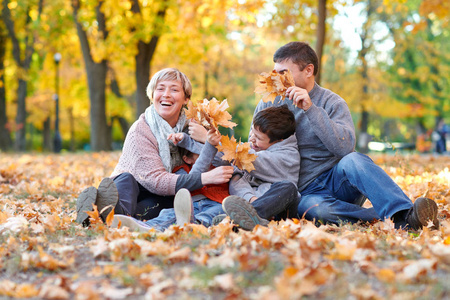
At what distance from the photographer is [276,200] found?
354 cm

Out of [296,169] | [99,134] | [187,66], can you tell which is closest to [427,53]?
[187,66]

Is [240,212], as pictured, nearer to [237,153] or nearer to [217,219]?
[217,219]

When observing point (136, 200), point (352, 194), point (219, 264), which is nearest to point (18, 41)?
point (136, 200)

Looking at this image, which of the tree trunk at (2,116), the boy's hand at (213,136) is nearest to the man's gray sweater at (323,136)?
the boy's hand at (213,136)

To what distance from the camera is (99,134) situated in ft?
49.2

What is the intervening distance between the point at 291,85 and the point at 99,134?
39.7 feet

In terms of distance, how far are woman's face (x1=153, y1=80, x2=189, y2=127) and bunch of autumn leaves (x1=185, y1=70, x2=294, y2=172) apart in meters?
0.33

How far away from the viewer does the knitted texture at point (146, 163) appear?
3879 mm

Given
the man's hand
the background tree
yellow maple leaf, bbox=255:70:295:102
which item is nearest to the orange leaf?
yellow maple leaf, bbox=255:70:295:102

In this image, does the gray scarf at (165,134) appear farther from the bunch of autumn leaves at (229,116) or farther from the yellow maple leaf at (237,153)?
the yellow maple leaf at (237,153)

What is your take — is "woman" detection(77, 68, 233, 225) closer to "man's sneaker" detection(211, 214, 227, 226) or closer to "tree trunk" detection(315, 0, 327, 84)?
"man's sneaker" detection(211, 214, 227, 226)

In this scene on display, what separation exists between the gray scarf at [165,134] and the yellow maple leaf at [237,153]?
0.54m

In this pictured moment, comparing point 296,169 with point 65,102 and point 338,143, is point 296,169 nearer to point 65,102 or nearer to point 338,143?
point 338,143

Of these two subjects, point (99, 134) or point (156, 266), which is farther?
point (99, 134)
